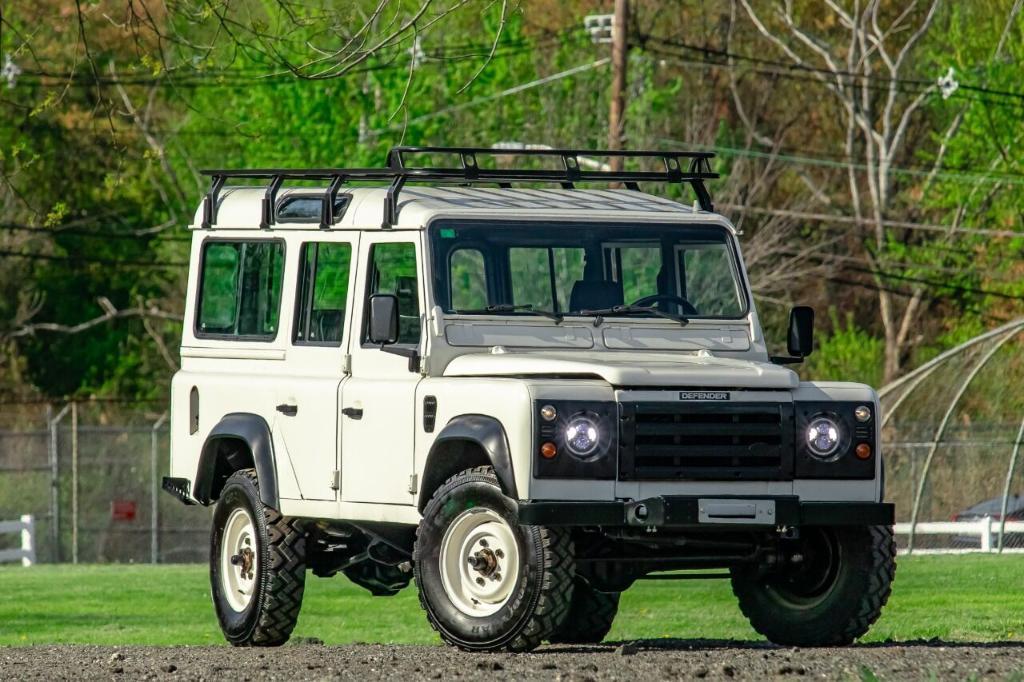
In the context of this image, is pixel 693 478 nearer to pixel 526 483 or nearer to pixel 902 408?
pixel 526 483

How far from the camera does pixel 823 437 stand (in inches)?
445

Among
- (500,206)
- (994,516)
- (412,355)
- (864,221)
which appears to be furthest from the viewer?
(864,221)

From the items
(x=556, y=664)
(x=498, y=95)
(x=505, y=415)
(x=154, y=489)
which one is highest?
(x=498, y=95)

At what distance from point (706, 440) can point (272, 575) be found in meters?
3.12

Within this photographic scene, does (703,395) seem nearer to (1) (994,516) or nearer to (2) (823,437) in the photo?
(2) (823,437)

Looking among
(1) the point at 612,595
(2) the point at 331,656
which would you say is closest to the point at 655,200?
(1) the point at 612,595

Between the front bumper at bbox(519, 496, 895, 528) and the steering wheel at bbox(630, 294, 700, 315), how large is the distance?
1713mm

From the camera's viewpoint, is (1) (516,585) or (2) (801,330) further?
(2) (801,330)

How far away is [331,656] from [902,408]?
83.2ft

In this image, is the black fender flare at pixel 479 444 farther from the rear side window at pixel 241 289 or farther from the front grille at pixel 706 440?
the rear side window at pixel 241 289

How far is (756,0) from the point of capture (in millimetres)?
56062

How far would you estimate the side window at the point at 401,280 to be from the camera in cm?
1212

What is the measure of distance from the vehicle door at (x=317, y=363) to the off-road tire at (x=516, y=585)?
4.42ft

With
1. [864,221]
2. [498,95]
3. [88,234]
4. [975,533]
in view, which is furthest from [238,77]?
[975,533]
